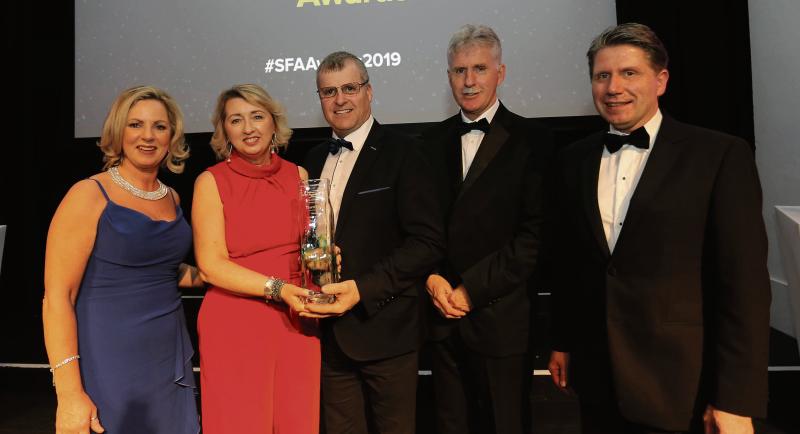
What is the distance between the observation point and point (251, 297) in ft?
6.31

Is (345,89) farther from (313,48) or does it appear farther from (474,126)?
(313,48)

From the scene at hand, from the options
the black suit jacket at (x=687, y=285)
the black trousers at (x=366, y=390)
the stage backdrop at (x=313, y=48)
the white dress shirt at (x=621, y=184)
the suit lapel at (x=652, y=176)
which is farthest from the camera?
the stage backdrop at (x=313, y=48)

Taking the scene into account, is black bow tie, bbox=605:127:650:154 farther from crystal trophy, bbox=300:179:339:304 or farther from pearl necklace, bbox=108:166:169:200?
pearl necklace, bbox=108:166:169:200

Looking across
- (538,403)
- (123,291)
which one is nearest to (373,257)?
(123,291)

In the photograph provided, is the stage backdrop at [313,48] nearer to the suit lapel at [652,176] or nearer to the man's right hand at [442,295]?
the man's right hand at [442,295]

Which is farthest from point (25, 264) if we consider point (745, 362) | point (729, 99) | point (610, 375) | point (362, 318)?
point (729, 99)

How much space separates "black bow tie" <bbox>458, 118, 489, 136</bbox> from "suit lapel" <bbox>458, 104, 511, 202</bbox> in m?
0.03

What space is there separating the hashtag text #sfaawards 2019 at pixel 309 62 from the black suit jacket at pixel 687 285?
3.48 metres

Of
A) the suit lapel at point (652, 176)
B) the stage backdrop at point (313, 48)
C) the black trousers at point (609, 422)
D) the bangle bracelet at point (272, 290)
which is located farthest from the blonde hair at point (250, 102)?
the stage backdrop at point (313, 48)

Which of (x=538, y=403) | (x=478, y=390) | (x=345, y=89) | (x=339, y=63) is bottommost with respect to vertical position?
(x=538, y=403)

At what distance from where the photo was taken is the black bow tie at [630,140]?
1661 millimetres

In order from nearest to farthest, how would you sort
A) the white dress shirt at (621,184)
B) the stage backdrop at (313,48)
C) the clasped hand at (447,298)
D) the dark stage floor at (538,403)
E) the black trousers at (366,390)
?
the white dress shirt at (621,184) < the black trousers at (366,390) < the clasped hand at (447,298) < the dark stage floor at (538,403) < the stage backdrop at (313,48)

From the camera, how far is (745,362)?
58.2 inches

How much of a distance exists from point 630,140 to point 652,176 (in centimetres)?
15
